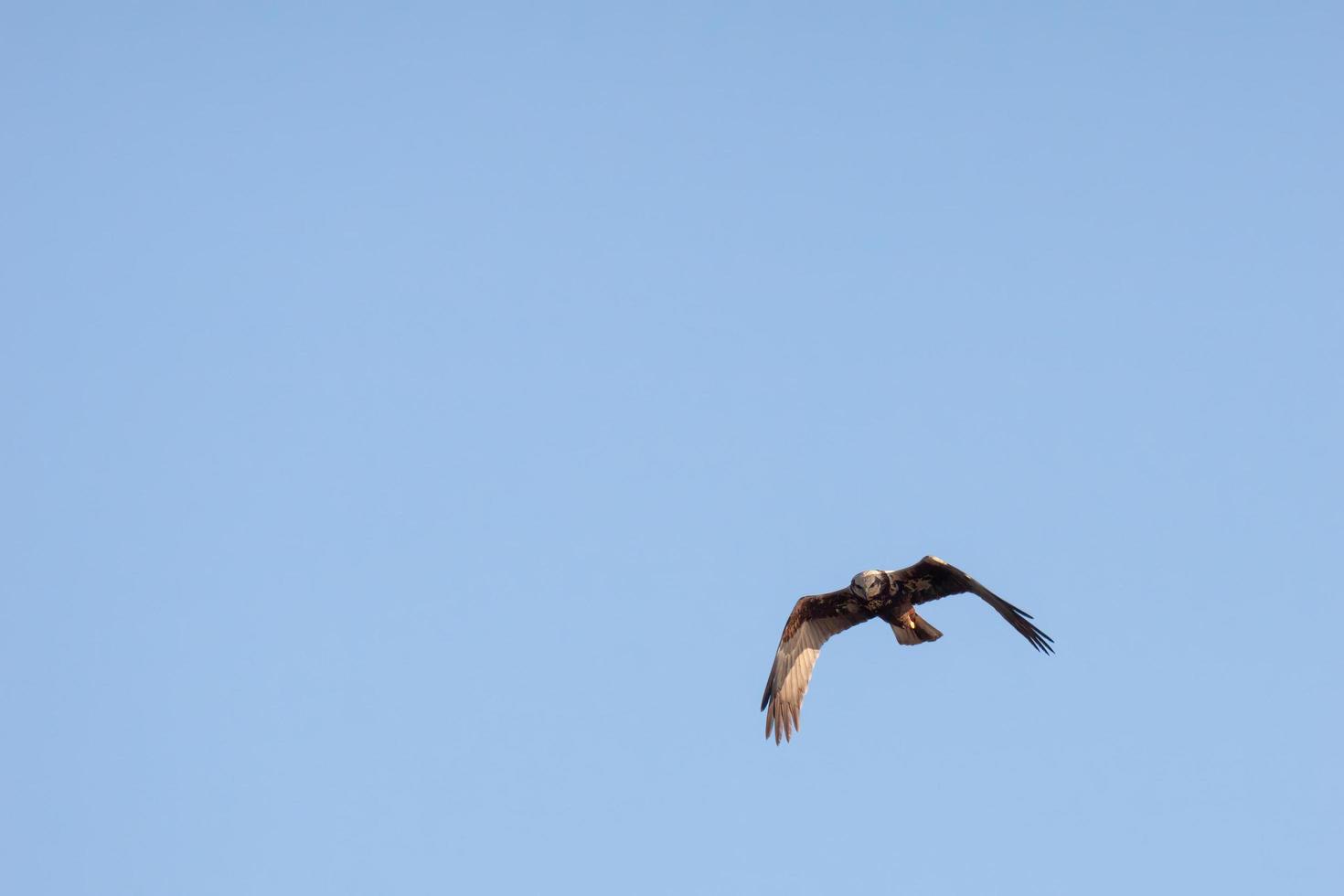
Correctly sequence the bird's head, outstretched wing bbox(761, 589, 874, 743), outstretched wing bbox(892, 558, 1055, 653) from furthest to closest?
outstretched wing bbox(761, 589, 874, 743), the bird's head, outstretched wing bbox(892, 558, 1055, 653)

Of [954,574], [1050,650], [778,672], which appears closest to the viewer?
[1050,650]

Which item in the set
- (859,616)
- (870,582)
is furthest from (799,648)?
(870,582)

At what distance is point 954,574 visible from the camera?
76.8ft

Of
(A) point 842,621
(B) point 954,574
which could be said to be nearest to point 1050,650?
(B) point 954,574

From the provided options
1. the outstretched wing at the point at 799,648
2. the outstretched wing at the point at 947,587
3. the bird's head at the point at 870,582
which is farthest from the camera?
the outstretched wing at the point at 799,648

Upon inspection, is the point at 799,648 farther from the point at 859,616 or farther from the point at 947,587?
the point at 947,587

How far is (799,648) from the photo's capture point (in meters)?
26.1

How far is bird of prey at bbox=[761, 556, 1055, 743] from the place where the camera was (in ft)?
76.7

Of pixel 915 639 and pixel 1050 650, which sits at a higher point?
pixel 915 639

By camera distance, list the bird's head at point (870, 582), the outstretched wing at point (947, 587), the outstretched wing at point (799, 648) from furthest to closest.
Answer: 1. the outstretched wing at point (799, 648)
2. the bird's head at point (870, 582)
3. the outstretched wing at point (947, 587)

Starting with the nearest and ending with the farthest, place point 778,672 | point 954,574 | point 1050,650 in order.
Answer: point 1050,650
point 954,574
point 778,672

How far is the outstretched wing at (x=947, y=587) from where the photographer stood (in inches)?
867

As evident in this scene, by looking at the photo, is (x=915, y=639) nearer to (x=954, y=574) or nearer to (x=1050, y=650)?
(x=954, y=574)

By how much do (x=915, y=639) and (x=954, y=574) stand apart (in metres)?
1.74
